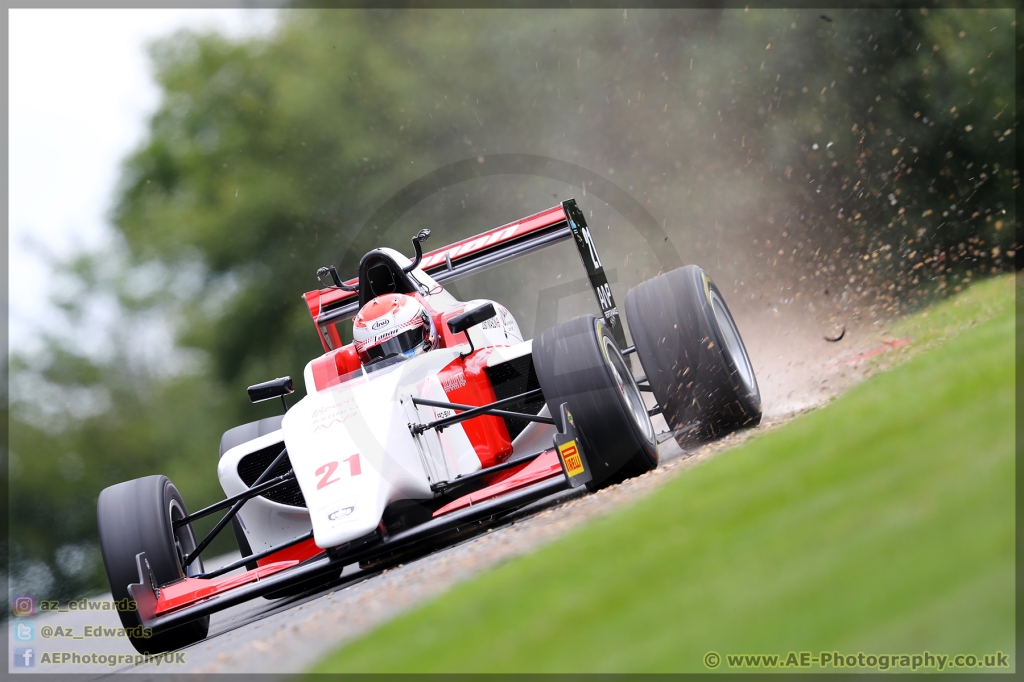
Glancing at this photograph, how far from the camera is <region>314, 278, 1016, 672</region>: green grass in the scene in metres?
2.67

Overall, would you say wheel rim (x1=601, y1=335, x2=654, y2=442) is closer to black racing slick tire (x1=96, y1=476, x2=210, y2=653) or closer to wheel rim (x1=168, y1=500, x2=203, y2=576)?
black racing slick tire (x1=96, y1=476, x2=210, y2=653)

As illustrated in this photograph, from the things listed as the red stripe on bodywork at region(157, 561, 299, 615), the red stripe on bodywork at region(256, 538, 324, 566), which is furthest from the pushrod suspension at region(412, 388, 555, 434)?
the red stripe on bodywork at region(256, 538, 324, 566)

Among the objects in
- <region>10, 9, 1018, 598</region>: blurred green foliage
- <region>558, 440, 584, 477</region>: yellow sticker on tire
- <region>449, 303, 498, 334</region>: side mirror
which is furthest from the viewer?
<region>10, 9, 1018, 598</region>: blurred green foliage

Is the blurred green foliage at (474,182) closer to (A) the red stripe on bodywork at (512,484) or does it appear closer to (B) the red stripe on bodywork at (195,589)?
(A) the red stripe on bodywork at (512,484)

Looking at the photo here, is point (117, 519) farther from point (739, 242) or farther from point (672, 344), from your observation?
point (739, 242)

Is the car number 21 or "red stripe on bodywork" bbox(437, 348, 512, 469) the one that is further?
"red stripe on bodywork" bbox(437, 348, 512, 469)

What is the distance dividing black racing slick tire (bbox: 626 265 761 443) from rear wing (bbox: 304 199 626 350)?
165 centimetres

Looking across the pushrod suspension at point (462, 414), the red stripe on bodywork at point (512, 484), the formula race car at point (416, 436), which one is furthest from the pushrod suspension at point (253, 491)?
the red stripe on bodywork at point (512, 484)

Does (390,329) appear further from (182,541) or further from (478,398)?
(182,541)

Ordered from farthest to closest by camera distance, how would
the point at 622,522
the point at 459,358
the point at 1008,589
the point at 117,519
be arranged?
the point at 459,358, the point at 117,519, the point at 622,522, the point at 1008,589

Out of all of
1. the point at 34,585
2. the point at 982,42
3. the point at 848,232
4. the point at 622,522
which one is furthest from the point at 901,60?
the point at 34,585

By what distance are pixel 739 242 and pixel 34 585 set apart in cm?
1878

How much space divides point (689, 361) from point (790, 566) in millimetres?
3733

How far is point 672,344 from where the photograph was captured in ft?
22.2
